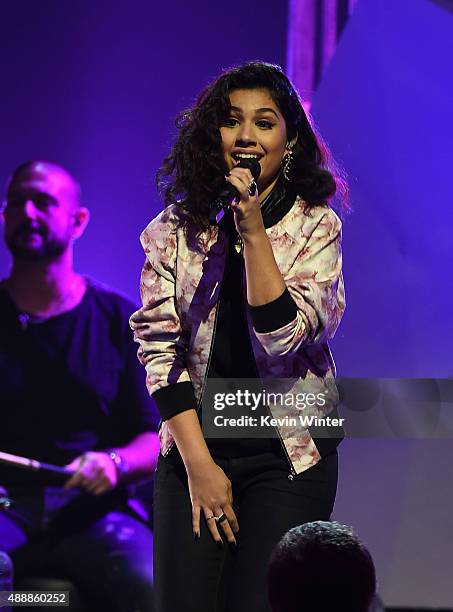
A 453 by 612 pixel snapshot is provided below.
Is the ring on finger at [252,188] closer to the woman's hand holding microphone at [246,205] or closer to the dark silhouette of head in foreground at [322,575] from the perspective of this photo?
the woman's hand holding microphone at [246,205]

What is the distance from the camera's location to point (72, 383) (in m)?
3.19

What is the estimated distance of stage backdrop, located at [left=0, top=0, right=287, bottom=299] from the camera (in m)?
3.25

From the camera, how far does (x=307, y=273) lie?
186cm

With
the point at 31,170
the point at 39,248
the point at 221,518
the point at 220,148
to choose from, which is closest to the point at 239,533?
the point at 221,518

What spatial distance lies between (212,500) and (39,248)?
170 cm

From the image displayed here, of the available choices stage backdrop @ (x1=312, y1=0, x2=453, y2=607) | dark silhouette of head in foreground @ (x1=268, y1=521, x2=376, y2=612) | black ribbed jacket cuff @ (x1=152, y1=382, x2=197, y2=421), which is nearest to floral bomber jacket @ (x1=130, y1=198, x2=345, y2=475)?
black ribbed jacket cuff @ (x1=152, y1=382, x2=197, y2=421)

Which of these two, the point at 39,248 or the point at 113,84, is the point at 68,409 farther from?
the point at 113,84

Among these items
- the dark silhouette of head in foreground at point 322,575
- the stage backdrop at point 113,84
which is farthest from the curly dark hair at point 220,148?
the stage backdrop at point 113,84

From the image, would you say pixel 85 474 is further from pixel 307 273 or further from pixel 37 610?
pixel 307 273

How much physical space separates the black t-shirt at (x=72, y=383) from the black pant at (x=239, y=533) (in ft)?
4.32

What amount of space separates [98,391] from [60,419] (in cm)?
15

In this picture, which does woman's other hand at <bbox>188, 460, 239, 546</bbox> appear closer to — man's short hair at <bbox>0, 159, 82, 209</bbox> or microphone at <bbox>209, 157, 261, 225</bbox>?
microphone at <bbox>209, 157, 261, 225</bbox>

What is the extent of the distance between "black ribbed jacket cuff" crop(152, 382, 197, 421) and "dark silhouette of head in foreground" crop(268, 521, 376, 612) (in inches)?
25.5

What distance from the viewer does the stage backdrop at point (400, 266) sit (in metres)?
3.12
